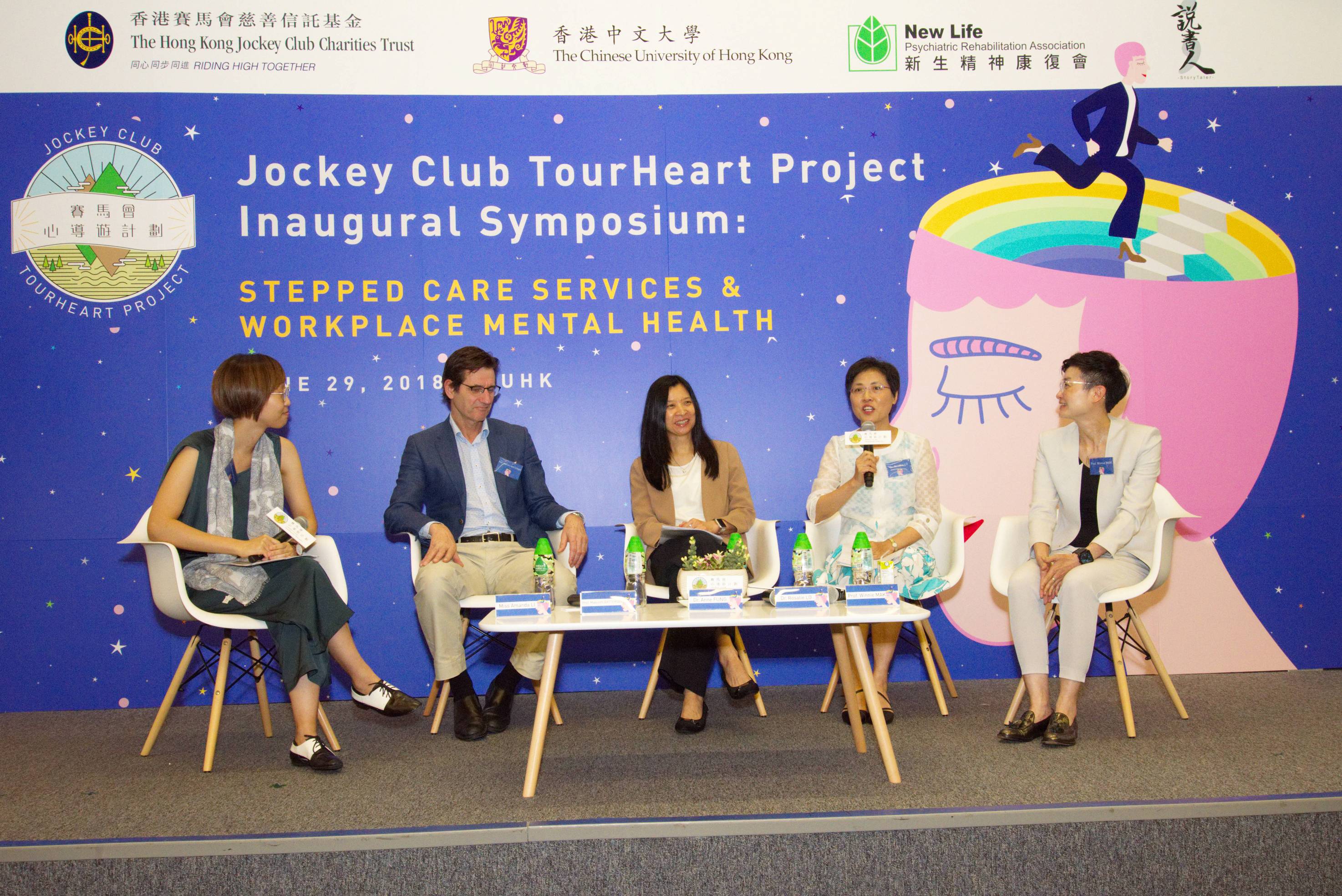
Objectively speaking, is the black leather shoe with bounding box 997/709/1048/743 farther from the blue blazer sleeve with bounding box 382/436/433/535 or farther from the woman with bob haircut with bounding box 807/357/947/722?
the blue blazer sleeve with bounding box 382/436/433/535

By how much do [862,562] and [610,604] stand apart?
2.76 ft

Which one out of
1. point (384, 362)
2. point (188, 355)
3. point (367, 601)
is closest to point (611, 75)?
point (384, 362)

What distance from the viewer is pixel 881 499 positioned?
3.77m

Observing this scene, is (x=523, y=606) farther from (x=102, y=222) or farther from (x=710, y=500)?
(x=102, y=222)

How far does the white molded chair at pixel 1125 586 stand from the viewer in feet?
10.7

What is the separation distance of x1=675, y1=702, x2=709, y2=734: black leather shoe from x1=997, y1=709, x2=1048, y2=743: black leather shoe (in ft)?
3.34

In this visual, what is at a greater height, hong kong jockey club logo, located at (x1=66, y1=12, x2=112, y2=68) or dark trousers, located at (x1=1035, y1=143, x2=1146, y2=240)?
hong kong jockey club logo, located at (x1=66, y1=12, x2=112, y2=68)

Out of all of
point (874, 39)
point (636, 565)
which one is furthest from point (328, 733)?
point (874, 39)

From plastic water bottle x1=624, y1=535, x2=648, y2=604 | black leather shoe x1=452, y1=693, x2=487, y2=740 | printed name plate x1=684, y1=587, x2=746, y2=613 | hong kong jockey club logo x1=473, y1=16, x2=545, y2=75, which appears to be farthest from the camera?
hong kong jockey club logo x1=473, y1=16, x2=545, y2=75

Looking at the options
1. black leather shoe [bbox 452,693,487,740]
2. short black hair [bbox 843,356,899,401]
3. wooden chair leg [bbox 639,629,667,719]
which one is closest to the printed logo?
short black hair [bbox 843,356,899,401]

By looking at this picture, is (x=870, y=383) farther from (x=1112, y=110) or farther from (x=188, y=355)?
(x=188, y=355)

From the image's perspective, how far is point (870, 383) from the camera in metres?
3.80

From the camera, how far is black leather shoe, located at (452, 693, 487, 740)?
338 centimetres

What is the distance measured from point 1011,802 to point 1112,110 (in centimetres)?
333
